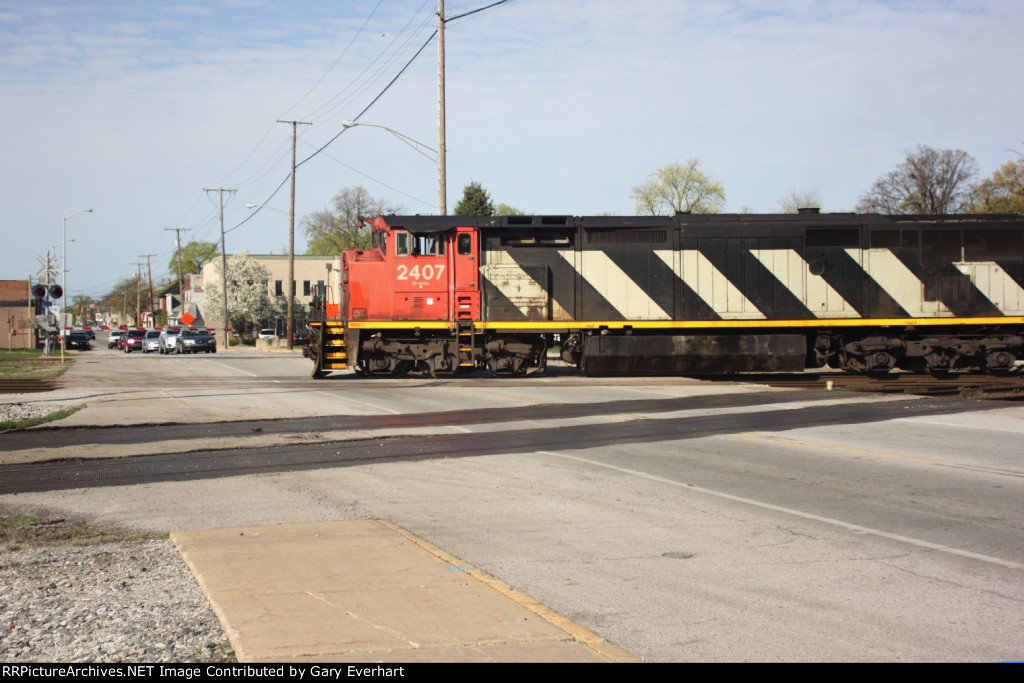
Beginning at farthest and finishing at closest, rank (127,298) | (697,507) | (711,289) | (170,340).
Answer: (127,298) → (170,340) → (711,289) → (697,507)

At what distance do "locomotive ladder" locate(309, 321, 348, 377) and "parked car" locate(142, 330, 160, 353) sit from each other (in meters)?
37.6

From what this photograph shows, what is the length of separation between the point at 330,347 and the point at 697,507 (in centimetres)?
1732

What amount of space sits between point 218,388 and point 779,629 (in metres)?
18.2

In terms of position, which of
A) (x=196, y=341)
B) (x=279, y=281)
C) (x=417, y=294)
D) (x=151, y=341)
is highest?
(x=279, y=281)

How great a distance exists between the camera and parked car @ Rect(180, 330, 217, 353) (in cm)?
5081

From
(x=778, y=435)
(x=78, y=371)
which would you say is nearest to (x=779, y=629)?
(x=778, y=435)

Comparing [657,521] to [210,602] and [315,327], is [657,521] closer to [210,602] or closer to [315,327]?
[210,602]

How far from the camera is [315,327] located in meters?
24.0

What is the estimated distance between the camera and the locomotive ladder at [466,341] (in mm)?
22391

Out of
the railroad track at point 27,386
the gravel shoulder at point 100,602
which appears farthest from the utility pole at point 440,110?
the gravel shoulder at point 100,602

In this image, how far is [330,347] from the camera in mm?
23500

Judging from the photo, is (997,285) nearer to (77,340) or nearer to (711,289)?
(711,289)

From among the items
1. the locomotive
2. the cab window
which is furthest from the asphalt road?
the cab window

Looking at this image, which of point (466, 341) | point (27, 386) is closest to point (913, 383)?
point (466, 341)
